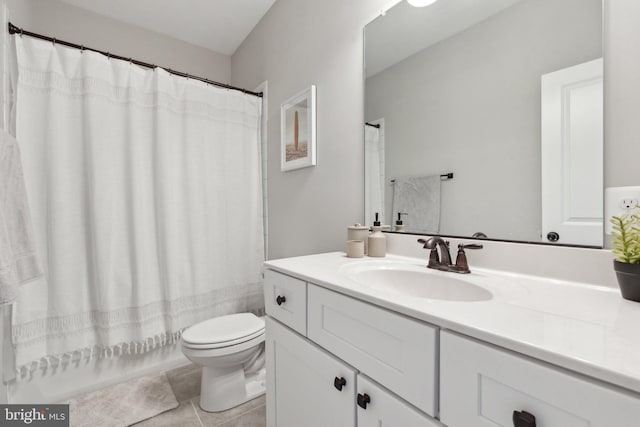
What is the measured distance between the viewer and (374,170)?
1.35m

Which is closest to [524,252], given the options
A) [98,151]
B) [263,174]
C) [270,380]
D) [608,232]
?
[608,232]

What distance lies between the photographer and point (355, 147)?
144 cm

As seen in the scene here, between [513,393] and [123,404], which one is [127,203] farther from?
[513,393]

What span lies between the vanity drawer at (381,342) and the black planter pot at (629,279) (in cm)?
46

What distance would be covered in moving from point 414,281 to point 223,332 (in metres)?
1.12

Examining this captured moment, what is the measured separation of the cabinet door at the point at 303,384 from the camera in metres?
0.79

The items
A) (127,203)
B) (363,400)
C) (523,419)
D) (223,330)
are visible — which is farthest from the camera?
(127,203)

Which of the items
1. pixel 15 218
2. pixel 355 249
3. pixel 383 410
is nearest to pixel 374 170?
pixel 355 249

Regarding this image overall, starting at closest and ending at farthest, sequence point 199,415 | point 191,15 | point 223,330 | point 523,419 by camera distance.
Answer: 1. point 523,419
2. point 199,415
3. point 223,330
4. point 191,15

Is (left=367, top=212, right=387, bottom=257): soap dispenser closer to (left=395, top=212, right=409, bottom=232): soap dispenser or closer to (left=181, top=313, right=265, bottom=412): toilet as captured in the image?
(left=395, top=212, right=409, bottom=232): soap dispenser

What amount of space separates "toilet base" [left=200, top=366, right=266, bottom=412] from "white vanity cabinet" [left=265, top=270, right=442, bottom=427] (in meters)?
0.48

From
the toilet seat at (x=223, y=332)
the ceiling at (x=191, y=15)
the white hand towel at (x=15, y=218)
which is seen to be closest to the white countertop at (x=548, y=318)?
the toilet seat at (x=223, y=332)

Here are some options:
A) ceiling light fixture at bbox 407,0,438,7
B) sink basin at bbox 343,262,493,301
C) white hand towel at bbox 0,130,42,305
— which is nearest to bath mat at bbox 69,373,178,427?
white hand towel at bbox 0,130,42,305

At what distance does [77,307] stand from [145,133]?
42.8 inches
